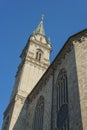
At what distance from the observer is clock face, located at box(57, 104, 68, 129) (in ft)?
51.3

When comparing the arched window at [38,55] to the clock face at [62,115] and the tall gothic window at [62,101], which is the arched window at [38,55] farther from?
the clock face at [62,115]

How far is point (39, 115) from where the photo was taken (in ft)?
68.1

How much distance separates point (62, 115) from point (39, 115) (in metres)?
5.06

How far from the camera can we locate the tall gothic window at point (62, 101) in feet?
50.9

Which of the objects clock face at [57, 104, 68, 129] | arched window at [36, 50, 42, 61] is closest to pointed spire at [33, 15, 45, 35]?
arched window at [36, 50, 42, 61]

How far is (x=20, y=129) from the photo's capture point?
22.9 meters

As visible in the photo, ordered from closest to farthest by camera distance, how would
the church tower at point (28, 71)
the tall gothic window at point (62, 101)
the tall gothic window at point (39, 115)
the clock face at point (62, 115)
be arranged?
the tall gothic window at point (62, 101)
the clock face at point (62, 115)
the tall gothic window at point (39, 115)
the church tower at point (28, 71)

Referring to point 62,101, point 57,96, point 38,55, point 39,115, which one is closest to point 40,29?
point 38,55

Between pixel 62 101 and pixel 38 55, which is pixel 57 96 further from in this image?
pixel 38 55

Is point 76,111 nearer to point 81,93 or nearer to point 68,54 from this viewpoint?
point 81,93

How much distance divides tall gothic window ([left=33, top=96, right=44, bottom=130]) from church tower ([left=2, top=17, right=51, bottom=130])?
301 centimetres

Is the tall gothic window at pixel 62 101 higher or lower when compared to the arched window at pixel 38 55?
lower

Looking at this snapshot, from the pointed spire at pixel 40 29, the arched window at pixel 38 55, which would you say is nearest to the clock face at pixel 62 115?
the arched window at pixel 38 55

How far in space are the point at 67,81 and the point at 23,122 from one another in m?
8.51
